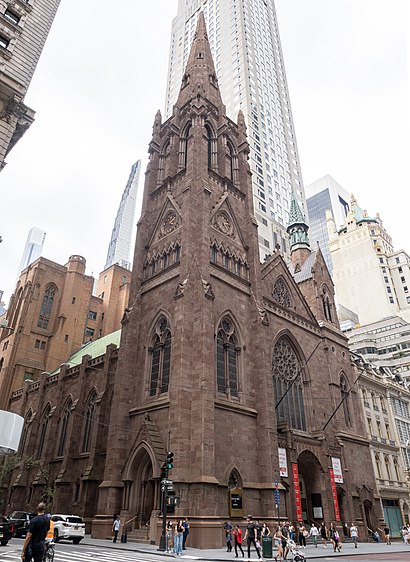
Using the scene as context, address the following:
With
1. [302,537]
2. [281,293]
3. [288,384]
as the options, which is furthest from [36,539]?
[281,293]

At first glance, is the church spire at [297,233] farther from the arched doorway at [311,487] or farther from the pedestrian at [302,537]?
the pedestrian at [302,537]

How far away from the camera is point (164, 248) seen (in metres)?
33.3

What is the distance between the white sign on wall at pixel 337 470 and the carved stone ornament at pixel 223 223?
19.3 m

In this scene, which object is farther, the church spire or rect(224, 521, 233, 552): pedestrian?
the church spire

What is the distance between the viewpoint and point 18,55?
2414 cm

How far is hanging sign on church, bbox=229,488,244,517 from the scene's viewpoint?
2350 cm

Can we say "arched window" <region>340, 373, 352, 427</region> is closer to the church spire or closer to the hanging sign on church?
the church spire

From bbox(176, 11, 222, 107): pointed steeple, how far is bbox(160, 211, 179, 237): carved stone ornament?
1305 cm

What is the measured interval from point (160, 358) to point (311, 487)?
15.1 m

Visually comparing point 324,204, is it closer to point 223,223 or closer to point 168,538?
point 223,223

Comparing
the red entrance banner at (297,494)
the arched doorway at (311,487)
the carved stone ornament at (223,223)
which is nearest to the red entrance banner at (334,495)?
the arched doorway at (311,487)

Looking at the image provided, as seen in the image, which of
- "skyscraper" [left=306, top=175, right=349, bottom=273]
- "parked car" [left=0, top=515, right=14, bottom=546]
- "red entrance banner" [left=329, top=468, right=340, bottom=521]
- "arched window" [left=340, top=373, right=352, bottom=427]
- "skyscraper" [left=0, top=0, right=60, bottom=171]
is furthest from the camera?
"skyscraper" [left=306, top=175, right=349, bottom=273]

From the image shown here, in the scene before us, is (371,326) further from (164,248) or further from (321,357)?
(164,248)

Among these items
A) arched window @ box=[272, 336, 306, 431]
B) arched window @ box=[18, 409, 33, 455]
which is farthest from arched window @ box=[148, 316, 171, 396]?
arched window @ box=[18, 409, 33, 455]
